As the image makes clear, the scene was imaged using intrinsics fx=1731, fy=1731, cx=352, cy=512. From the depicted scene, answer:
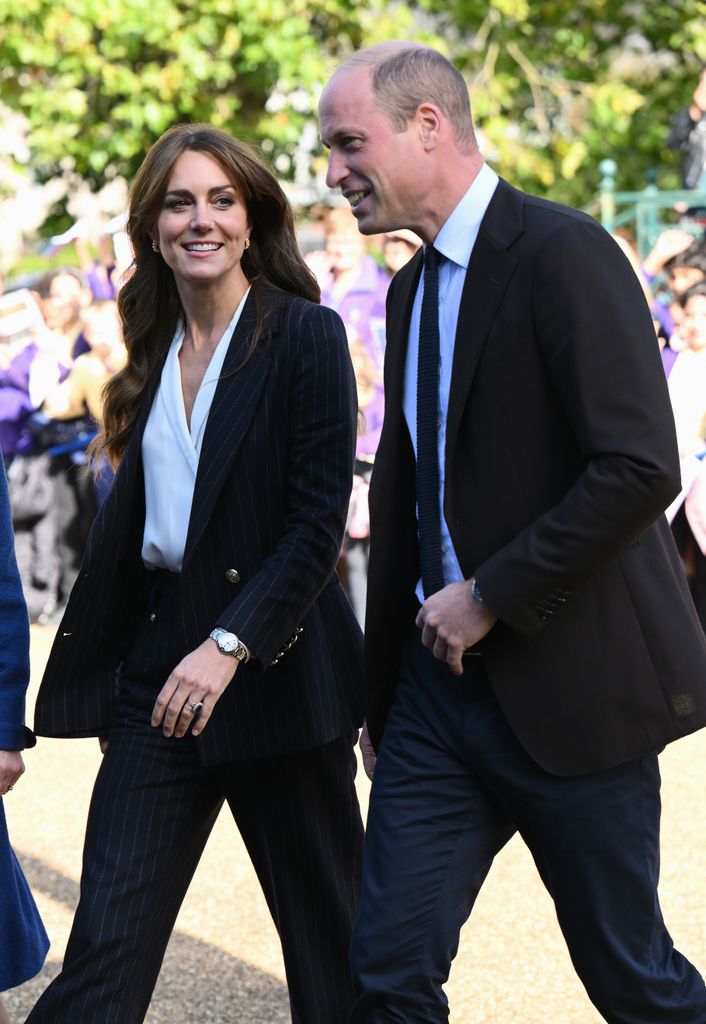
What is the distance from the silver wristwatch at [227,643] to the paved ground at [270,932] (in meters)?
0.74

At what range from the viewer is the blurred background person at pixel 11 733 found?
3.14m

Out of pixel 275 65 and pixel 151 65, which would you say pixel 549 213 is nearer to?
pixel 275 65

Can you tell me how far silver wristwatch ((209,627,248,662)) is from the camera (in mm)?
3154

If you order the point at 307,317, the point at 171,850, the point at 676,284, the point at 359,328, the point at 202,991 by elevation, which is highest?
the point at 676,284

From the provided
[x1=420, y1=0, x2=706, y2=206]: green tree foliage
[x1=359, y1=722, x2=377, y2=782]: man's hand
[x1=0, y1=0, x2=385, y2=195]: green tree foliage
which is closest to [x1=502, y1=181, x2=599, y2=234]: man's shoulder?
[x1=359, y1=722, x2=377, y2=782]: man's hand

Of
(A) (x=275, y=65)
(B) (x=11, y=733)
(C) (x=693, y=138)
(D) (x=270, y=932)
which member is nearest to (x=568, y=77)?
(A) (x=275, y=65)

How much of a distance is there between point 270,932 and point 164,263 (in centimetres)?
219

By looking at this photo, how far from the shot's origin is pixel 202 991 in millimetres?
4504

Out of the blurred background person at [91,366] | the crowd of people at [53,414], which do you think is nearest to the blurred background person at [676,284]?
the blurred background person at [91,366]

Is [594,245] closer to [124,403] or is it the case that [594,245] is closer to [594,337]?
[594,337]

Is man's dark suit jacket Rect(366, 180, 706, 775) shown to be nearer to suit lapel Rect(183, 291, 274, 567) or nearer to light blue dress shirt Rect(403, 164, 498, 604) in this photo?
light blue dress shirt Rect(403, 164, 498, 604)

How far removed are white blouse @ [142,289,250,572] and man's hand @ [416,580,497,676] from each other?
0.68 meters

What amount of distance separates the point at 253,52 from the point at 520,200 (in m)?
11.8

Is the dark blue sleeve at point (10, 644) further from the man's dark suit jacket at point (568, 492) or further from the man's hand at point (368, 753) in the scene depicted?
the man's dark suit jacket at point (568, 492)
